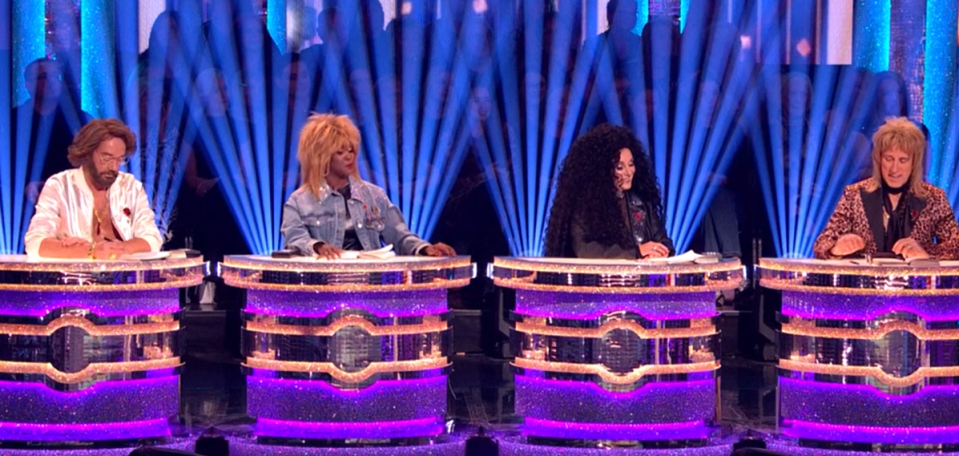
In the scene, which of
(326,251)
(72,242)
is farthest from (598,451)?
(72,242)

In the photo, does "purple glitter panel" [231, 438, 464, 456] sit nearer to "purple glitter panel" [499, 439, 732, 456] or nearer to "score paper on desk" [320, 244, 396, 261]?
"purple glitter panel" [499, 439, 732, 456]

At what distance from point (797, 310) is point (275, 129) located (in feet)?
15.0

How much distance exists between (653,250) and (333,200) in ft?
5.13

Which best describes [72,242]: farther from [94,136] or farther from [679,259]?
[679,259]

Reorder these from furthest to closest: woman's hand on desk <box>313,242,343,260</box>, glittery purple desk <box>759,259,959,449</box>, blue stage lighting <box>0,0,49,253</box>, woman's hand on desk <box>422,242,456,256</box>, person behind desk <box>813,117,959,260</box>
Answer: blue stage lighting <box>0,0,49,253</box> < woman's hand on desk <box>422,242,456,256</box> < person behind desk <box>813,117,959,260</box> < woman's hand on desk <box>313,242,343,260</box> < glittery purple desk <box>759,259,959,449</box>

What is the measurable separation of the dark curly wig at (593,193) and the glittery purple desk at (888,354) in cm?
96

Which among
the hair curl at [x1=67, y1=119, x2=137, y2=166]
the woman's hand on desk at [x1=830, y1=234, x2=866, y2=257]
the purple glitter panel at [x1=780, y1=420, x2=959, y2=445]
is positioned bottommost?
the purple glitter panel at [x1=780, y1=420, x2=959, y2=445]

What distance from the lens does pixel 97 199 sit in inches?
260

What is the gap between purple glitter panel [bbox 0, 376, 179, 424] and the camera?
5980 millimetres

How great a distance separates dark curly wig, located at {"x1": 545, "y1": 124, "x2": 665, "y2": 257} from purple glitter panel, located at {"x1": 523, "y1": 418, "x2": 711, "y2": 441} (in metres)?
0.91

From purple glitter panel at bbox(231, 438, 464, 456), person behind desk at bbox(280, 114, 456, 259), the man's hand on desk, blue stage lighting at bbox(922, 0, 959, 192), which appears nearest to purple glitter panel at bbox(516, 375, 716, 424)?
purple glitter panel at bbox(231, 438, 464, 456)

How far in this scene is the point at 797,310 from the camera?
614cm

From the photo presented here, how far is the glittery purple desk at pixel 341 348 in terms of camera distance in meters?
5.98

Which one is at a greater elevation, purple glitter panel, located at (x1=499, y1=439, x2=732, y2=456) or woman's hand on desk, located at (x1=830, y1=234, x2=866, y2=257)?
woman's hand on desk, located at (x1=830, y1=234, x2=866, y2=257)
